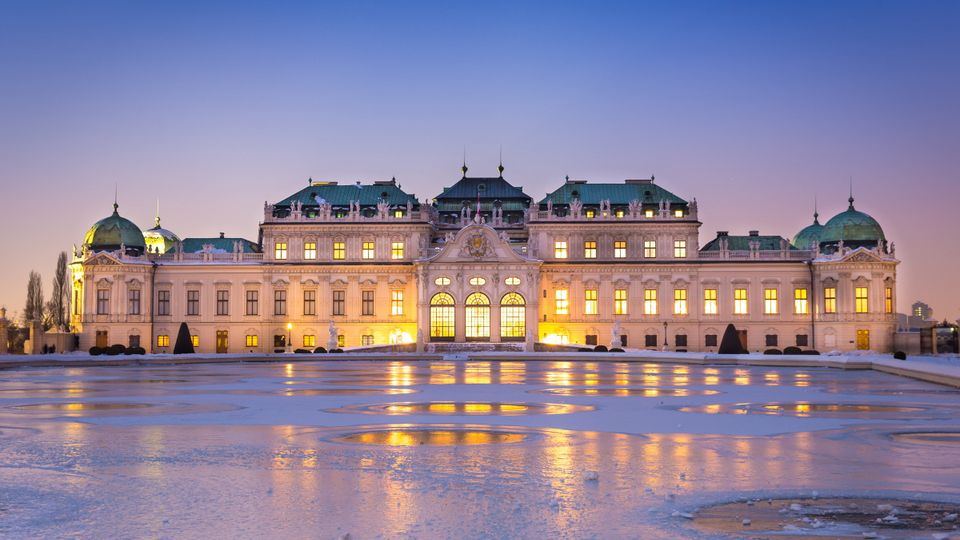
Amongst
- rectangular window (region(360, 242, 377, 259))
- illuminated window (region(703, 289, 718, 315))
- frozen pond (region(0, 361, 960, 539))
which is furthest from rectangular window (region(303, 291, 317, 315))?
frozen pond (region(0, 361, 960, 539))

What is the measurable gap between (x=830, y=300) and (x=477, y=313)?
3015 centimetres

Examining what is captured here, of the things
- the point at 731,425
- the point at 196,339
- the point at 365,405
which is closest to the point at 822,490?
the point at 731,425

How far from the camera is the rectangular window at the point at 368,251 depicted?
94562mm

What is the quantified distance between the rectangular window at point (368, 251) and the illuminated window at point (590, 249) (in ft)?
60.9

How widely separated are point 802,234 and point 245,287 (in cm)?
5358

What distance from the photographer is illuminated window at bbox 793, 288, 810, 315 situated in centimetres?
9188

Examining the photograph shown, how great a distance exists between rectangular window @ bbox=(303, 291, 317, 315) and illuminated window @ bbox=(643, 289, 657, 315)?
28.9 meters

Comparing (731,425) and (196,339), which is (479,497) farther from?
(196,339)

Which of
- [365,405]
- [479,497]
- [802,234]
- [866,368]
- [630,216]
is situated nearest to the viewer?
[479,497]

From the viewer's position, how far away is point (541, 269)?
9269 centimetres

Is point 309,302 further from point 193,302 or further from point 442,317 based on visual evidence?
point 442,317

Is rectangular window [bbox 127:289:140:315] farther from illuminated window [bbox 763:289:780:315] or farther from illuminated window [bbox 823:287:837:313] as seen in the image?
illuminated window [bbox 823:287:837:313]

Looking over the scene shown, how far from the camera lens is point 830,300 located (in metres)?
90.9

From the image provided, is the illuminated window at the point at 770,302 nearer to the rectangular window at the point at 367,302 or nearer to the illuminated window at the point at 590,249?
the illuminated window at the point at 590,249
